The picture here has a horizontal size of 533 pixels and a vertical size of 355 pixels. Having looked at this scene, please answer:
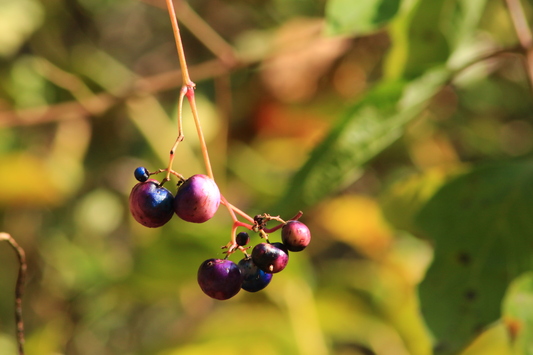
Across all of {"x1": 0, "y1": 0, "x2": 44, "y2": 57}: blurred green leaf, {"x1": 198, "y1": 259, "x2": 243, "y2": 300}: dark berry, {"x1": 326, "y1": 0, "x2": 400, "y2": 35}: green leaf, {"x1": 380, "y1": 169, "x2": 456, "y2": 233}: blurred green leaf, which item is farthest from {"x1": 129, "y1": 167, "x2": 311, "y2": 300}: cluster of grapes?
{"x1": 0, "y1": 0, "x2": 44, "y2": 57}: blurred green leaf

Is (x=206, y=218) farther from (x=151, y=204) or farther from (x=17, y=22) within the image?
(x=17, y=22)

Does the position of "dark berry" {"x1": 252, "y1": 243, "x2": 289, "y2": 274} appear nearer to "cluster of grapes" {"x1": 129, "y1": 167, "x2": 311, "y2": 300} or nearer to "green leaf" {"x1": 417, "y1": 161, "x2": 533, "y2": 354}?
"cluster of grapes" {"x1": 129, "y1": 167, "x2": 311, "y2": 300}

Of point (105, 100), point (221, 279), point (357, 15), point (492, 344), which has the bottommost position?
point (221, 279)

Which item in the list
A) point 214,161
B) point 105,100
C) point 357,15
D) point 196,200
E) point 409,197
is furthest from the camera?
point 214,161

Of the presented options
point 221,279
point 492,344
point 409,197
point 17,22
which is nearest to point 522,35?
point 409,197

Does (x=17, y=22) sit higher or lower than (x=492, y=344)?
higher

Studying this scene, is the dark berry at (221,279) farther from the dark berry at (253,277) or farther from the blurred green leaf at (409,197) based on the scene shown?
the blurred green leaf at (409,197)

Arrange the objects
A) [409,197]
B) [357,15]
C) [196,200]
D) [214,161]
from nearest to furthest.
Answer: [196,200] → [357,15] → [409,197] → [214,161]
